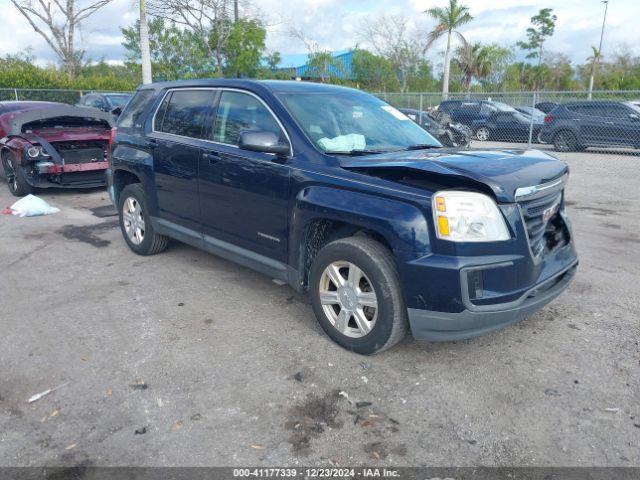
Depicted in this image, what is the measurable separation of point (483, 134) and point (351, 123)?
16448 mm

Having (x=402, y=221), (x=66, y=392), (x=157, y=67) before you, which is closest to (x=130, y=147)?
(x=66, y=392)

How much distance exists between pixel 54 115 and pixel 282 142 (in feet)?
22.1

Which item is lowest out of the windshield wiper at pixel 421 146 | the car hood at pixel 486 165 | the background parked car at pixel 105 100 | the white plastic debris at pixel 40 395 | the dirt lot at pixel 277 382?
the white plastic debris at pixel 40 395

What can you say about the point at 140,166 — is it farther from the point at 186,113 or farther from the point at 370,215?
the point at 370,215

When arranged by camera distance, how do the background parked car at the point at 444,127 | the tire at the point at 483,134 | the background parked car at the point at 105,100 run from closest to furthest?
the background parked car at the point at 444,127 → the background parked car at the point at 105,100 → the tire at the point at 483,134

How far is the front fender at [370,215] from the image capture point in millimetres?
3121

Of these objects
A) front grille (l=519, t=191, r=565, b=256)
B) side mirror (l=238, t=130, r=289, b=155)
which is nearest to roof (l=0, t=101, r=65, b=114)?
side mirror (l=238, t=130, r=289, b=155)

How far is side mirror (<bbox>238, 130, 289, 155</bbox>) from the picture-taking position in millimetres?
3750

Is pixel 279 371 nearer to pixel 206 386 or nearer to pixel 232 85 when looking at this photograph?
pixel 206 386

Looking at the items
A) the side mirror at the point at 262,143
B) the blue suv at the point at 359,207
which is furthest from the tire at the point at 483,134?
the side mirror at the point at 262,143

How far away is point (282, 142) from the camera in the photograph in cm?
393

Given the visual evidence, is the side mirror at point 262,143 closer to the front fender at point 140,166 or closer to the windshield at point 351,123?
the windshield at point 351,123

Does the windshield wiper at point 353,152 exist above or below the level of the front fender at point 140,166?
above

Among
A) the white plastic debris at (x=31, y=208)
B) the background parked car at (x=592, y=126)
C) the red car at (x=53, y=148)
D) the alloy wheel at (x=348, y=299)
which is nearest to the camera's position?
the alloy wheel at (x=348, y=299)
